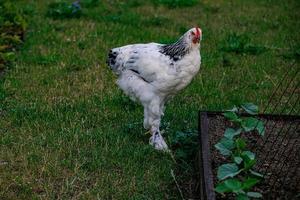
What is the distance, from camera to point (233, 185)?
163 inches

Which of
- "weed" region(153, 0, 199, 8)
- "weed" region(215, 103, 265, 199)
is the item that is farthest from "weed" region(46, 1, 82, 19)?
"weed" region(215, 103, 265, 199)

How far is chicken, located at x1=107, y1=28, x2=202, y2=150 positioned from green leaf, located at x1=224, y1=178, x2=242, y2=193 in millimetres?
1590

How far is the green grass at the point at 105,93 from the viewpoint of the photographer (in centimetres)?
525

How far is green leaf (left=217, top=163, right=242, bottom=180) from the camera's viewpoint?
170 inches

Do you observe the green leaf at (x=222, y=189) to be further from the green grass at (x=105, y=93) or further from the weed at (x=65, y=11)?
the weed at (x=65, y=11)

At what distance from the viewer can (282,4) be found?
1135cm

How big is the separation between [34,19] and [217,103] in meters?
4.22

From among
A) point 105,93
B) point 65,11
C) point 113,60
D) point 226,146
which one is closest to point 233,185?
point 226,146

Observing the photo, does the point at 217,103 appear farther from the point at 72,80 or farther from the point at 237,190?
the point at 237,190

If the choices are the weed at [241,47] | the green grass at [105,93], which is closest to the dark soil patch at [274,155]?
the green grass at [105,93]

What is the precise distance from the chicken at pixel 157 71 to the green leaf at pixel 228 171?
1.32 meters

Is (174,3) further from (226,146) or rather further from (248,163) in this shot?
(248,163)

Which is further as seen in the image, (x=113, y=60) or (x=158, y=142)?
(x=113, y=60)

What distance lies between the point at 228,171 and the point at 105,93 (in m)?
3.03
